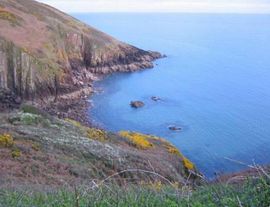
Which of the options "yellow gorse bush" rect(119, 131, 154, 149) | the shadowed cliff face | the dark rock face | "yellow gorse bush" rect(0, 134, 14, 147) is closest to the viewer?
"yellow gorse bush" rect(0, 134, 14, 147)

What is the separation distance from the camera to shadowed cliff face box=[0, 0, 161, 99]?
202 ft

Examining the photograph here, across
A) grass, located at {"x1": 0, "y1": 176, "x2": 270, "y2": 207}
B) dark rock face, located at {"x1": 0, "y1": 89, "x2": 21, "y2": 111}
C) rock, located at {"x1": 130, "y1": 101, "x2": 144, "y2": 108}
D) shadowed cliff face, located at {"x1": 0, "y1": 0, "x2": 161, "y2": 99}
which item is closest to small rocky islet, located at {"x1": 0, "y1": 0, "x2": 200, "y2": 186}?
dark rock face, located at {"x1": 0, "y1": 89, "x2": 21, "y2": 111}

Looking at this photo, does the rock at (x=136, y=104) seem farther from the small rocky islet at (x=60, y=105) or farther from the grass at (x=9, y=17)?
the grass at (x=9, y=17)

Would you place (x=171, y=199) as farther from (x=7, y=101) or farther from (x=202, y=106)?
(x=202, y=106)

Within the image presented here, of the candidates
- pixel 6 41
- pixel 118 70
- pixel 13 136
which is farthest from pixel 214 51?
pixel 13 136

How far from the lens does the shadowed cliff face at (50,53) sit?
61531 millimetres

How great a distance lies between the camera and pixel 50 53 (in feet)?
236

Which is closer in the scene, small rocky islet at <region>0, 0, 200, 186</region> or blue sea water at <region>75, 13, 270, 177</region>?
small rocky islet at <region>0, 0, 200, 186</region>

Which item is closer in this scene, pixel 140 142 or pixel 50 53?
pixel 140 142

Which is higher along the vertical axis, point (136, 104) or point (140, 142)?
point (140, 142)

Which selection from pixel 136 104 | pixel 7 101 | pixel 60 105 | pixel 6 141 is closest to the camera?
pixel 6 141

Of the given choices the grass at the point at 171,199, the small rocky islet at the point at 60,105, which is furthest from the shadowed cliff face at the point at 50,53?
the grass at the point at 171,199

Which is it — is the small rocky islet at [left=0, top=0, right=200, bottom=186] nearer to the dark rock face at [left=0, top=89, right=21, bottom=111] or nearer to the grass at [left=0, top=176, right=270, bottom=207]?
the dark rock face at [left=0, top=89, right=21, bottom=111]

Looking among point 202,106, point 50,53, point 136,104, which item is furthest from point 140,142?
point 50,53
